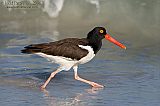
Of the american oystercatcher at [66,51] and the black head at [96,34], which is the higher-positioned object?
the black head at [96,34]

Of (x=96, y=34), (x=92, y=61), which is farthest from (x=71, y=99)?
(x=92, y=61)

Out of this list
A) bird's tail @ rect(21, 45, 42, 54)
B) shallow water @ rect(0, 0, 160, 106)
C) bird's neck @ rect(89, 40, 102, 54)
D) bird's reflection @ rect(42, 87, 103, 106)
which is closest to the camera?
bird's reflection @ rect(42, 87, 103, 106)

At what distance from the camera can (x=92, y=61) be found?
10.4 m

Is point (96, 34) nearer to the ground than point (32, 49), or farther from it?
farther from it

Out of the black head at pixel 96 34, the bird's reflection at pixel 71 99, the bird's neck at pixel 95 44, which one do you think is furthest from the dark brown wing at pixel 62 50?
the bird's reflection at pixel 71 99

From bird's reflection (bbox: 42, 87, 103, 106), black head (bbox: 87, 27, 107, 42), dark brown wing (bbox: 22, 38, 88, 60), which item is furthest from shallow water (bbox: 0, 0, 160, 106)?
black head (bbox: 87, 27, 107, 42)

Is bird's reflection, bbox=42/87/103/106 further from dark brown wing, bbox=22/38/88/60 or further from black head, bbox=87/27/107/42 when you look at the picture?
black head, bbox=87/27/107/42

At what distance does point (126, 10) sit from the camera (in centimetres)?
1457

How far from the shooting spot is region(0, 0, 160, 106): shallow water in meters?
7.96

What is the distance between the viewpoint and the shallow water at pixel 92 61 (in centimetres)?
796

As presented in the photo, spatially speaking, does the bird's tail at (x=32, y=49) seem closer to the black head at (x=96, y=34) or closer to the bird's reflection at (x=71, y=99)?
the bird's reflection at (x=71, y=99)

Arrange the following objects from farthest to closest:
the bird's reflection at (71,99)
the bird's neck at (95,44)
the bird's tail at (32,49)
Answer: the bird's neck at (95,44) → the bird's tail at (32,49) → the bird's reflection at (71,99)

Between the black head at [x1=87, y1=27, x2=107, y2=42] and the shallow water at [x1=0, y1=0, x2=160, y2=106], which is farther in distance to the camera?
the black head at [x1=87, y1=27, x2=107, y2=42]

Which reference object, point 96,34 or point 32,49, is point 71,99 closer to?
point 32,49
